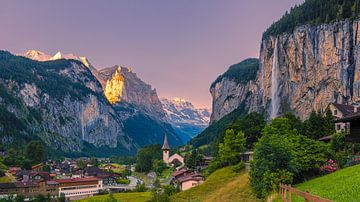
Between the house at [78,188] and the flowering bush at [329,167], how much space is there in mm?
72719

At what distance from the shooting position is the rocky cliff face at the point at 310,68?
11256cm

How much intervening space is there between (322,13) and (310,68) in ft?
61.4

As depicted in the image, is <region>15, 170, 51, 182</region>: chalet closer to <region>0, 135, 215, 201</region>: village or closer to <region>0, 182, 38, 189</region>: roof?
<region>0, 135, 215, 201</region>: village

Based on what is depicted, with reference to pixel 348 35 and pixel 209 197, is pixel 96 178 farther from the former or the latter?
pixel 348 35

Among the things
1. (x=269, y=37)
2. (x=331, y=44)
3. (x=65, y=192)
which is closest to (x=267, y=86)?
(x=269, y=37)

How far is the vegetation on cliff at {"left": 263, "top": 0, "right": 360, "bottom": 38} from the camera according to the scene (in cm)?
12025

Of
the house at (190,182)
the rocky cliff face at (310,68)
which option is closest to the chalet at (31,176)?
the house at (190,182)

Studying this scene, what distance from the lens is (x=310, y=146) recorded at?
41531 mm

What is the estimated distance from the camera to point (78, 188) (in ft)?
345

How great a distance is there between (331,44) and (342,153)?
3310 inches

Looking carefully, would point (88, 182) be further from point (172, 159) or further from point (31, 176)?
point (172, 159)

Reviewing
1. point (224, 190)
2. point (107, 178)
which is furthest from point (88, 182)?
point (224, 190)

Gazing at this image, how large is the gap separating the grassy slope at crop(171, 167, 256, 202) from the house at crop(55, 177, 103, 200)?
47964 mm

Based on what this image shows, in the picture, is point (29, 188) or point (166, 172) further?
point (166, 172)
